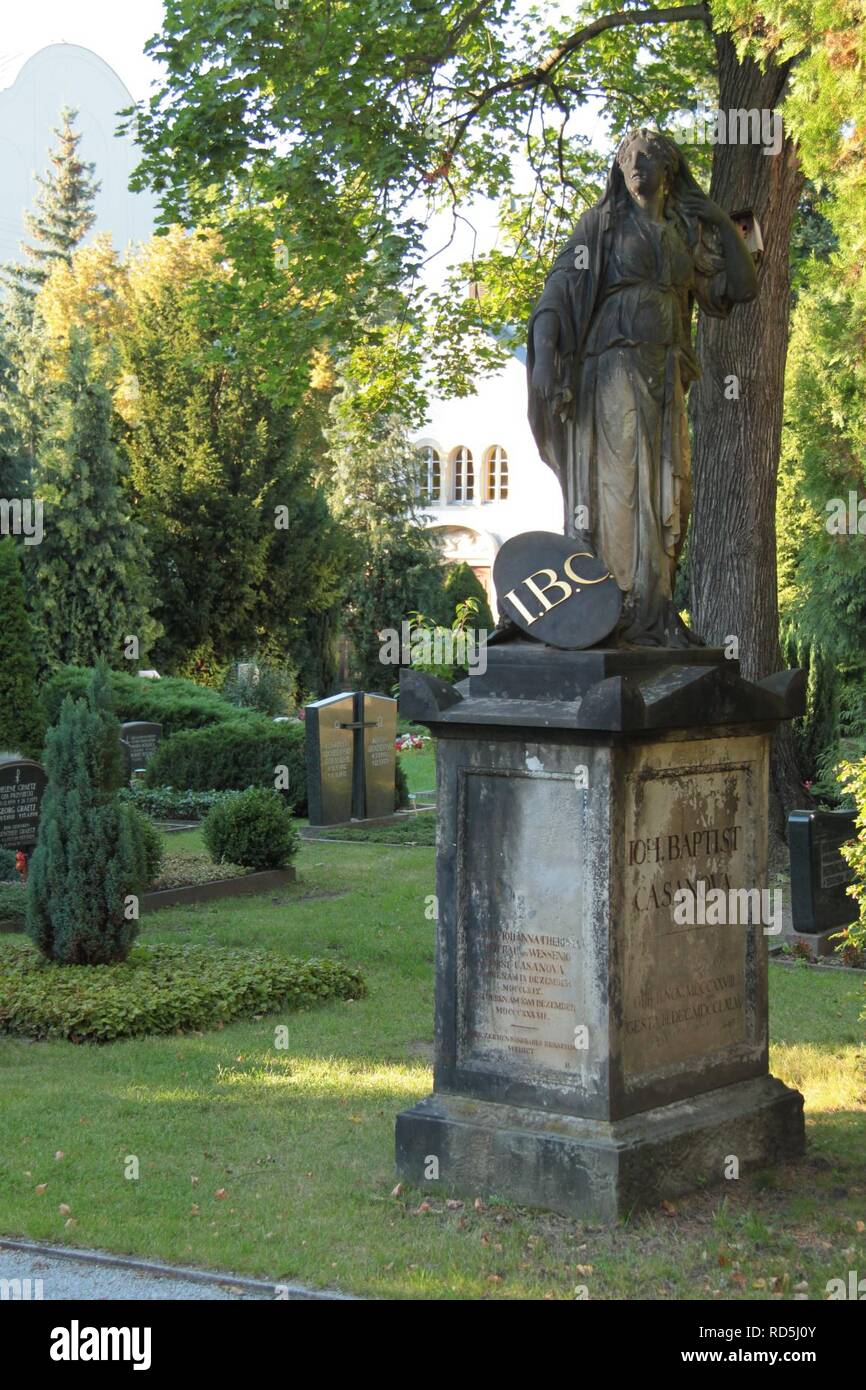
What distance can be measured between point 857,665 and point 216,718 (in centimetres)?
940

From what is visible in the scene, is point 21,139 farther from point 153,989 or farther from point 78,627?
point 153,989

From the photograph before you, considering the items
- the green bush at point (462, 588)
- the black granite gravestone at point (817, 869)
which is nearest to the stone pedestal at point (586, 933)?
the black granite gravestone at point (817, 869)

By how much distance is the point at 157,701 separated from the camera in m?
25.1

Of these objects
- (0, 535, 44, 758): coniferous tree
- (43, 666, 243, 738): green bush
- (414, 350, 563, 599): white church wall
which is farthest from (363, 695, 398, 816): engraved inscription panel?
(414, 350, 563, 599): white church wall

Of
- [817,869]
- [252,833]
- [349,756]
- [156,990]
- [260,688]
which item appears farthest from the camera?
[260,688]

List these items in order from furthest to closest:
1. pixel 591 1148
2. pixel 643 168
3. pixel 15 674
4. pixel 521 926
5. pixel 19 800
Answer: pixel 15 674
pixel 19 800
pixel 643 168
pixel 521 926
pixel 591 1148

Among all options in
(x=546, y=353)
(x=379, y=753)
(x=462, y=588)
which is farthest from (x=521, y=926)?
(x=462, y=588)

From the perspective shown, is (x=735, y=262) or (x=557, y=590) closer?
(x=557, y=590)

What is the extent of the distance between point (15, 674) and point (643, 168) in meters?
14.9

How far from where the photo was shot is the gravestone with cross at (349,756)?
19.2m

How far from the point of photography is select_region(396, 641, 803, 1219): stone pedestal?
20.4 ft

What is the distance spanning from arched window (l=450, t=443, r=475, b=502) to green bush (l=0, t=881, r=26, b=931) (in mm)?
34413

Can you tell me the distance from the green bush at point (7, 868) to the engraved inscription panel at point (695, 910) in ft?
31.7

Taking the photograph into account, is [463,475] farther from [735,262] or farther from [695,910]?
[695,910]
